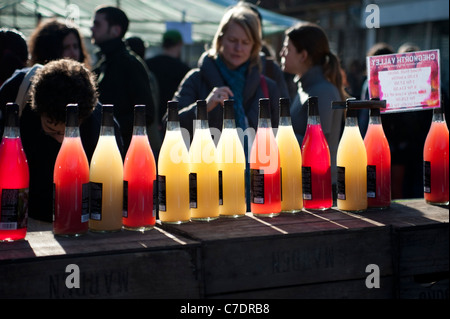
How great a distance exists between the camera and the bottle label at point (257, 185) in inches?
80.7

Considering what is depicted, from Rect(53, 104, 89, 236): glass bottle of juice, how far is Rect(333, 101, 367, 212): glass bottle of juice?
917mm

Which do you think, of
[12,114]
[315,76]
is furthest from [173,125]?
[315,76]

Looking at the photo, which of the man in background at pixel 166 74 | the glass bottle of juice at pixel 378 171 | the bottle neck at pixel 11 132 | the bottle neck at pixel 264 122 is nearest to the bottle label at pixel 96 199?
the bottle neck at pixel 11 132

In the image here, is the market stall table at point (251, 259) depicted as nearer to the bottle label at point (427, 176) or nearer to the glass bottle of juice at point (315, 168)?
the glass bottle of juice at point (315, 168)

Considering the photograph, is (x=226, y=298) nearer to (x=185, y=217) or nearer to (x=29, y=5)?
(x=185, y=217)

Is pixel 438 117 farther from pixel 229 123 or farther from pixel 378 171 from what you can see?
pixel 229 123

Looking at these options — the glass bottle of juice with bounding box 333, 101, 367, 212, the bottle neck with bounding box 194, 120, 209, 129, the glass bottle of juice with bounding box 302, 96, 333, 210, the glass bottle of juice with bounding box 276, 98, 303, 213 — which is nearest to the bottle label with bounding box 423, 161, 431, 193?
the glass bottle of juice with bounding box 333, 101, 367, 212

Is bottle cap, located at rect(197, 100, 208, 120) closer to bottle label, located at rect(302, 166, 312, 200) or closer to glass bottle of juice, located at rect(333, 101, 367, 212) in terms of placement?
bottle label, located at rect(302, 166, 312, 200)

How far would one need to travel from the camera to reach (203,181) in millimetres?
2016

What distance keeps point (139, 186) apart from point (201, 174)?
235 mm

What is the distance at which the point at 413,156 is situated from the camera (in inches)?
194

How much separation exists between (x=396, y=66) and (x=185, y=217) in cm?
111

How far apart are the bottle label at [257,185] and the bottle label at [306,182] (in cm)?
19

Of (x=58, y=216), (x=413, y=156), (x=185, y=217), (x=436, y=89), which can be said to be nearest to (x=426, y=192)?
(x=436, y=89)
